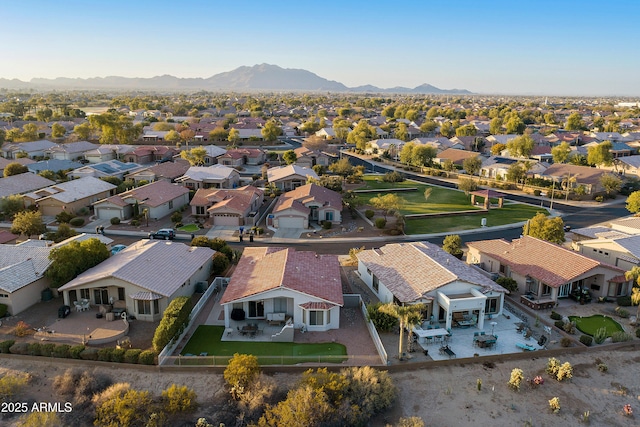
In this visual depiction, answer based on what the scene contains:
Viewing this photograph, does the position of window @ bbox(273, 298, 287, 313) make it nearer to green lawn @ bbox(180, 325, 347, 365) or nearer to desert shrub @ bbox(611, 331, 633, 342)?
green lawn @ bbox(180, 325, 347, 365)

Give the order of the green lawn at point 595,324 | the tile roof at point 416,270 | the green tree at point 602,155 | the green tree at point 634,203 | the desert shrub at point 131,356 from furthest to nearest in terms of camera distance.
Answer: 1. the green tree at point 602,155
2. the green tree at point 634,203
3. the tile roof at point 416,270
4. the green lawn at point 595,324
5. the desert shrub at point 131,356

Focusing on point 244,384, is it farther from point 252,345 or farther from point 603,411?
point 603,411

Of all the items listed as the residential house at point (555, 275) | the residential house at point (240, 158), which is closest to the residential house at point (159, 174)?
the residential house at point (240, 158)

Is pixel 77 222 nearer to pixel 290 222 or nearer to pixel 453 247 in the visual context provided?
pixel 290 222

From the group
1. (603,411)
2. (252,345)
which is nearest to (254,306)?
(252,345)

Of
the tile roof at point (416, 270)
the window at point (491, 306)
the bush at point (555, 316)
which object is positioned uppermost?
the tile roof at point (416, 270)

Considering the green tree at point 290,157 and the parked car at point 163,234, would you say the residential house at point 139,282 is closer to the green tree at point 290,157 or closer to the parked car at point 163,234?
the parked car at point 163,234

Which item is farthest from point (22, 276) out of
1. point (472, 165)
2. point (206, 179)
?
point (472, 165)
